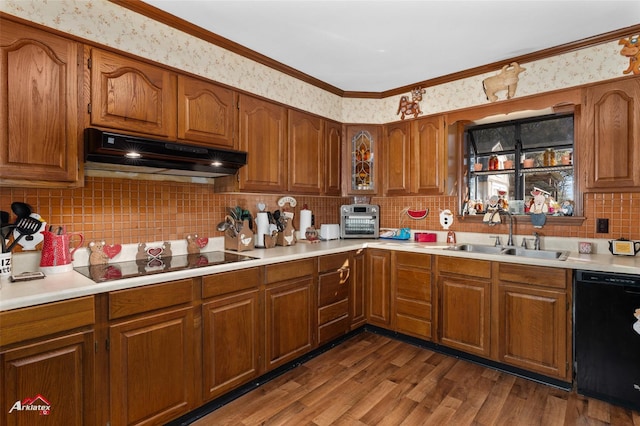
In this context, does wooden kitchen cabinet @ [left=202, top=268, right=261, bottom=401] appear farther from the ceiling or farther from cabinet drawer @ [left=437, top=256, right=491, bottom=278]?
the ceiling

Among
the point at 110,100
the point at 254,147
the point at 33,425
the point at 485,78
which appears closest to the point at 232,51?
the point at 254,147

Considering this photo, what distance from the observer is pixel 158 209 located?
90.7 inches

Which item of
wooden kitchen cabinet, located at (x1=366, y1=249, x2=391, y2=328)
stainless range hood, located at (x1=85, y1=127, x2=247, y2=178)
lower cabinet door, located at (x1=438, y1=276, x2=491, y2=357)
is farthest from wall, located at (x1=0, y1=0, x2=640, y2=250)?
wooden kitchen cabinet, located at (x1=366, y1=249, x2=391, y2=328)

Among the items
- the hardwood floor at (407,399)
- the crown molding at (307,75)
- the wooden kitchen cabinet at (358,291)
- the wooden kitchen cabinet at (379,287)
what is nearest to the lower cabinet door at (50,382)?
the hardwood floor at (407,399)

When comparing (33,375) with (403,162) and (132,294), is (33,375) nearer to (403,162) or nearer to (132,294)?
(132,294)

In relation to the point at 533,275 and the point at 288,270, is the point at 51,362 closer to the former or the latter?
the point at 288,270

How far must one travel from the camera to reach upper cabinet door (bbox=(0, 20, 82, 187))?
5.01 ft

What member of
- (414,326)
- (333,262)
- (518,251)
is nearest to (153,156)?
(333,262)

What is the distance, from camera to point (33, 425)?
1.35m

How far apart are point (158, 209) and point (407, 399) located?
2115mm

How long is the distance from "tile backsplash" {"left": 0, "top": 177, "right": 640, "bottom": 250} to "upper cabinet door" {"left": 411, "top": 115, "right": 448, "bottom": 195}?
50 centimetres

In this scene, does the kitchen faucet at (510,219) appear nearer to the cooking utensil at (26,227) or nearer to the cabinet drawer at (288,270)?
the cabinet drawer at (288,270)

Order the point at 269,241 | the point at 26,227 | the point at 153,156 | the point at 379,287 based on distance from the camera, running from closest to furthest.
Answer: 1. the point at 26,227
2. the point at 153,156
3. the point at 269,241
4. the point at 379,287

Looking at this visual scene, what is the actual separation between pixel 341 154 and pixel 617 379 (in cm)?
270
